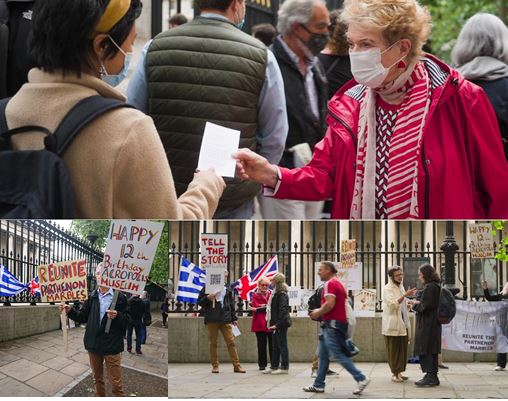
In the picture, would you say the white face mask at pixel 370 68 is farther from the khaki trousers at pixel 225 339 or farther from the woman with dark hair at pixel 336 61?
the woman with dark hair at pixel 336 61

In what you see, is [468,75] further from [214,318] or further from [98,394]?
[98,394]

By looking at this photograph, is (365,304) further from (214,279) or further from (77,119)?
(77,119)

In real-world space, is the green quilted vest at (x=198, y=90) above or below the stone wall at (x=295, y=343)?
above

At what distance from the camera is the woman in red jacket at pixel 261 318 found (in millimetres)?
5113

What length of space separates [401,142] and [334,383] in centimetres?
114

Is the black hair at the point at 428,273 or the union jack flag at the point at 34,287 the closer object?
the union jack flag at the point at 34,287

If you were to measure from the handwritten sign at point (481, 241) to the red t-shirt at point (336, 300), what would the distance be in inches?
25.0

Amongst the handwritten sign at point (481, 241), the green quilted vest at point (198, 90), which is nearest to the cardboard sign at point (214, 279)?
the handwritten sign at point (481, 241)

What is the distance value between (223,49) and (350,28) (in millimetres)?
1674

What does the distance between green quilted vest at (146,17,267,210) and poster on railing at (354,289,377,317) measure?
1844 millimetres

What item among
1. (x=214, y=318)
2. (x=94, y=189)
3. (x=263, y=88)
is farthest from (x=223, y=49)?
(x=94, y=189)

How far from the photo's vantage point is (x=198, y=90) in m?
6.71

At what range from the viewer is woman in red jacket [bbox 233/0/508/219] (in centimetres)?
501

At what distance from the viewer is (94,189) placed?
13.9ft
